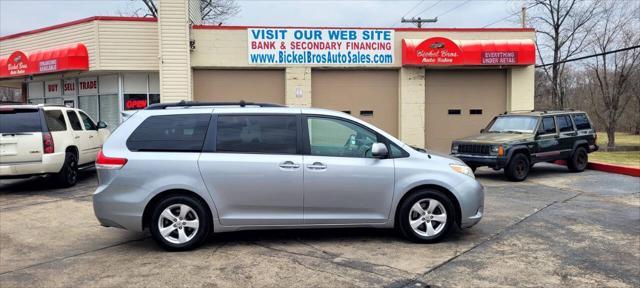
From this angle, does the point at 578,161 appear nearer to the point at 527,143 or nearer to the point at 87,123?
the point at 527,143

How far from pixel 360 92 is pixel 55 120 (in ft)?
35.2

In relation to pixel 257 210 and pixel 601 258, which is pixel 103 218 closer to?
pixel 257 210

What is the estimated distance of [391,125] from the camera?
19344 millimetres

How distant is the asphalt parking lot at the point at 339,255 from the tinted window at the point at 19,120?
251 centimetres

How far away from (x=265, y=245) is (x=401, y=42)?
13835 mm

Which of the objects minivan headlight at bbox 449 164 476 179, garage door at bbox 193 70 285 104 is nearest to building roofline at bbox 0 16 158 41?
garage door at bbox 193 70 285 104

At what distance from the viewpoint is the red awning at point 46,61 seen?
60.2ft

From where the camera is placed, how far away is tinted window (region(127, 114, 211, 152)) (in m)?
6.00

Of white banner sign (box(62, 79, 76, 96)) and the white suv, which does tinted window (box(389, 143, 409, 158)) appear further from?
white banner sign (box(62, 79, 76, 96))

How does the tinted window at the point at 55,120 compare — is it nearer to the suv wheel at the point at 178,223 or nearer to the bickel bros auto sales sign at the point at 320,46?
the suv wheel at the point at 178,223

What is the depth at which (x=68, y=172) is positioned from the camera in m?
11.3

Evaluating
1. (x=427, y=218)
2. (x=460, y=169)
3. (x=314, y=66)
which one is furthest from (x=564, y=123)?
(x=427, y=218)

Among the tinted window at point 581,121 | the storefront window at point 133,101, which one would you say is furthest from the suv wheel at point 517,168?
the storefront window at point 133,101

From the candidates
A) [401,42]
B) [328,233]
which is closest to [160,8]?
[401,42]
